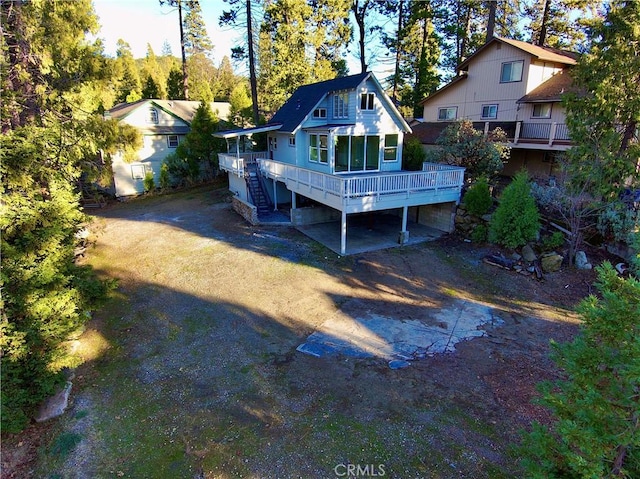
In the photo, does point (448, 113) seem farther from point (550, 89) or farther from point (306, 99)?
point (306, 99)

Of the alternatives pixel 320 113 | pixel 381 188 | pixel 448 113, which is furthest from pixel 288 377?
pixel 448 113

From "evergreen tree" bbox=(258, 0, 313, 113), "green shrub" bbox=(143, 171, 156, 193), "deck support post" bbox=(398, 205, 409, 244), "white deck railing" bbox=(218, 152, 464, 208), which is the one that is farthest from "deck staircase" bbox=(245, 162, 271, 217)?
"evergreen tree" bbox=(258, 0, 313, 113)

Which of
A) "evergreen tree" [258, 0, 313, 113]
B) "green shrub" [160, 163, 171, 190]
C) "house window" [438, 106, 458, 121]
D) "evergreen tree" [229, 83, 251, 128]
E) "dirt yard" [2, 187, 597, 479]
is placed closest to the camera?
"dirt yard" [2, 187, 597, 479]

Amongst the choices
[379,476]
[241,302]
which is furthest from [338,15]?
[379,476]

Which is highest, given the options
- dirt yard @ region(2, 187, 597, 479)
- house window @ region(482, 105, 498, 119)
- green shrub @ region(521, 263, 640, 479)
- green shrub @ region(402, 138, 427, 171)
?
house window @ region(482, 105, 498, 119)

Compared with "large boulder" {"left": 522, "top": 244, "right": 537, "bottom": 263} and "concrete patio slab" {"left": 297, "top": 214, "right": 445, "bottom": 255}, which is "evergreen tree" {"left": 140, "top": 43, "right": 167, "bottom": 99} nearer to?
"concrete patio slab" {"left": 297, "top": 214, "right": 445, "bottom": 255}

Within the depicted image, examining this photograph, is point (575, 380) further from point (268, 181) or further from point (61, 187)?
point (268, 181)

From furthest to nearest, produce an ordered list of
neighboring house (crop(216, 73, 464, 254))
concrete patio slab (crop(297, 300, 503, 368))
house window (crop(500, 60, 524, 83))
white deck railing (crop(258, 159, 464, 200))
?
house window (crop(500, 60, 524, 83)) → neighboring house (crop(216, 73, 464, 254)) → white deck railing (crop(258, 159, 464, 200)) → concrete patio slab (crop(297, 300, 503, 368))
